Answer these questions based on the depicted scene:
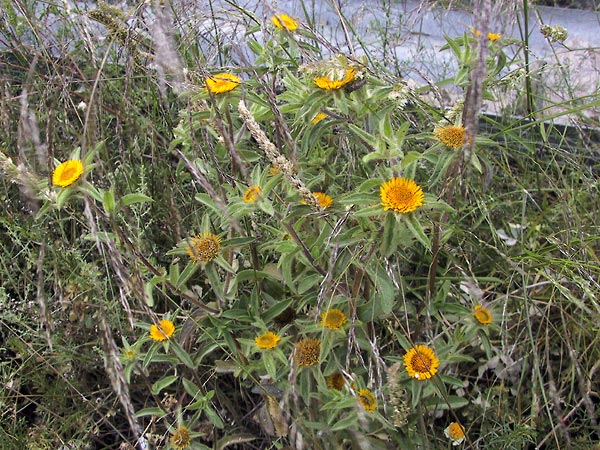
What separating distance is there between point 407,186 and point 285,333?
0.47 meters

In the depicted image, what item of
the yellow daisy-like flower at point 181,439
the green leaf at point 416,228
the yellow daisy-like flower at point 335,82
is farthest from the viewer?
the yellow daisy-like flower at point 181,439

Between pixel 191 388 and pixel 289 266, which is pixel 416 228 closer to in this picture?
pixel 289 266

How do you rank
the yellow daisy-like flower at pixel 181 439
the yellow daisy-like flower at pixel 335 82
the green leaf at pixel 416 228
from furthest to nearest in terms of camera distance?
the yellow daisy-like flower at pixel 181 439, the yellow daisy-like flower at pixel 335 82, the green leaf at pixel 416 228

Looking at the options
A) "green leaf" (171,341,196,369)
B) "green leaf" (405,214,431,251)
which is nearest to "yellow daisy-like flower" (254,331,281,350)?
"green leaf" (171,341,196,369)

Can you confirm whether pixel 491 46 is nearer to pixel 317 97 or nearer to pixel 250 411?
pixel 317 97

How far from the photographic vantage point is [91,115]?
1021mm

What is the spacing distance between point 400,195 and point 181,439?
0.62m

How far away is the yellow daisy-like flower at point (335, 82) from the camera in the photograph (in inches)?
42.4

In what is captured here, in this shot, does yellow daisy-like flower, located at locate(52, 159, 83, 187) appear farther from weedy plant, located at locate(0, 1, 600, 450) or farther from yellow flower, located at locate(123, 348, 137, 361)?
yellow flower, located at locate(123, 348, 137, 361)

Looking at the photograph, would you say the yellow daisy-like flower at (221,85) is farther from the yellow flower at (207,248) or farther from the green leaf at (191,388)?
the green leaf at (191,388)

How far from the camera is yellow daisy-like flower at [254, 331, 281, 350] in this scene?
115 cm

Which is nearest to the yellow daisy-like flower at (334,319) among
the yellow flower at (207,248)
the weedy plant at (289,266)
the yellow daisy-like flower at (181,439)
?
the weedy plant at (289,266)

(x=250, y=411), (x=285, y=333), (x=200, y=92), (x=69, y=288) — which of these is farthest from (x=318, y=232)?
(x=69, y=288)

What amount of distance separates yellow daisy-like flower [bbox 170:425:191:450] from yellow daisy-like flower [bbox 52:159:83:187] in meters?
0.50
